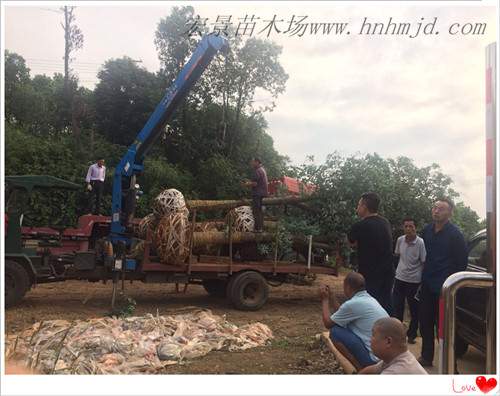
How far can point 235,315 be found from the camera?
7.48m

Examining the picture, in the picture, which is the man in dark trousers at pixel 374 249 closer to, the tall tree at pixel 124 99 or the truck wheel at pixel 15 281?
the truck wheel at pixel 15 281

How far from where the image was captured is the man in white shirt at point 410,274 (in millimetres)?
5520

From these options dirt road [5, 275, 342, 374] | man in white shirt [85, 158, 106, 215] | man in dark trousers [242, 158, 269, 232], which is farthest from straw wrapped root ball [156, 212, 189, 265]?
man in white shirt [85, 158, 106, 215]

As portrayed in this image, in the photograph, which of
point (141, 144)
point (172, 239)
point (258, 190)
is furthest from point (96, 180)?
point (258, 190)

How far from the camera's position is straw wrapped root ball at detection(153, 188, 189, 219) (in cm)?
770

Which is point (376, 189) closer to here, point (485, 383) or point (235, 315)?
point (235, 315)

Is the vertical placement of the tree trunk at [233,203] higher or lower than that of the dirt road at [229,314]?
higher

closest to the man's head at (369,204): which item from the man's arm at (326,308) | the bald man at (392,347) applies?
the man's arm at (326,308)

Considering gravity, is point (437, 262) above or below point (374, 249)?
below

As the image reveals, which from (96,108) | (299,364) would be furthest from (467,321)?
(96,108)

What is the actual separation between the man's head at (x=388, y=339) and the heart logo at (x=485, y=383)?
1.63 feet

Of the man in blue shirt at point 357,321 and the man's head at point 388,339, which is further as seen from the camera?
the man in blue shirt at point 357,321

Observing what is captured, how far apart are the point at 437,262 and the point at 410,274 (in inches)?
40.8

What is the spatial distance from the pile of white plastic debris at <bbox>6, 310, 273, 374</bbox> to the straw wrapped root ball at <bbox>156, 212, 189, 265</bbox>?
3.77ft
